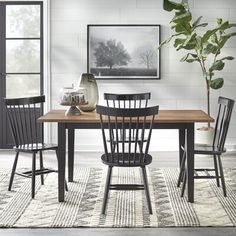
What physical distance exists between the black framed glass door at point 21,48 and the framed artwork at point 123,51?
27.9 inches

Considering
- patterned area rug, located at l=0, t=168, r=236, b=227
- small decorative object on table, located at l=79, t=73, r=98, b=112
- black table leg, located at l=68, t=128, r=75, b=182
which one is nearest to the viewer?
patterned area rug, located at l=0, t=168, r=236, b=227

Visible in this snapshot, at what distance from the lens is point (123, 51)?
7.40 m

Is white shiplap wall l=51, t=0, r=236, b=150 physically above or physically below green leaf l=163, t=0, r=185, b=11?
below

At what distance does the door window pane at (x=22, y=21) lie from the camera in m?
7.43

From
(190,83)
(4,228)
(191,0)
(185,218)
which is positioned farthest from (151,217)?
(191,0)

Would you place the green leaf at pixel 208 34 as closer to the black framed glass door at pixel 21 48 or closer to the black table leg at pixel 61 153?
the black framed glass door at pixel 21 48

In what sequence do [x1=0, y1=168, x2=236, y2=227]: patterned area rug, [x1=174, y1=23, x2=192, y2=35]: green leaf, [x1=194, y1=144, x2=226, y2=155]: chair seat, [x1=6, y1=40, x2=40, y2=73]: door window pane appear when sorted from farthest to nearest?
[x1=6, y1=40, x2=40, y2=73]: door window pane
[x1=174, y1=23, x2=192, y2=35]: green leaf
[x1=194, y1=144, x2=226, y2=155]: chair seat
[x1=0, y1=168, x2=236, y2=227]: patterned area rug

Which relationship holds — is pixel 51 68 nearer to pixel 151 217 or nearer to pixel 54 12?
pixel 54 12

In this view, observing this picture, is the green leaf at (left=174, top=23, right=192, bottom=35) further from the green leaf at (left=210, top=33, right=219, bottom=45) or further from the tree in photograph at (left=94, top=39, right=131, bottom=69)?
the tree in photograph at (left=94, top=39, right=131, bottom=69)

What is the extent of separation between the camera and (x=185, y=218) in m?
4.22

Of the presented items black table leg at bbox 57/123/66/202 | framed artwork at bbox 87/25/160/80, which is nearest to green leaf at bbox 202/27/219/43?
framed artwork at bbox 87/25/160/80

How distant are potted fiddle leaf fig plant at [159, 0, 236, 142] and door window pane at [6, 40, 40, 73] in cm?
177

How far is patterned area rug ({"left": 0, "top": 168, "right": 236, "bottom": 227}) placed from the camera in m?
4.14

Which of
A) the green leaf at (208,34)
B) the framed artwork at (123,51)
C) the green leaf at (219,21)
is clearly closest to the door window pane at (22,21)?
the framed artwork at (123,51)
